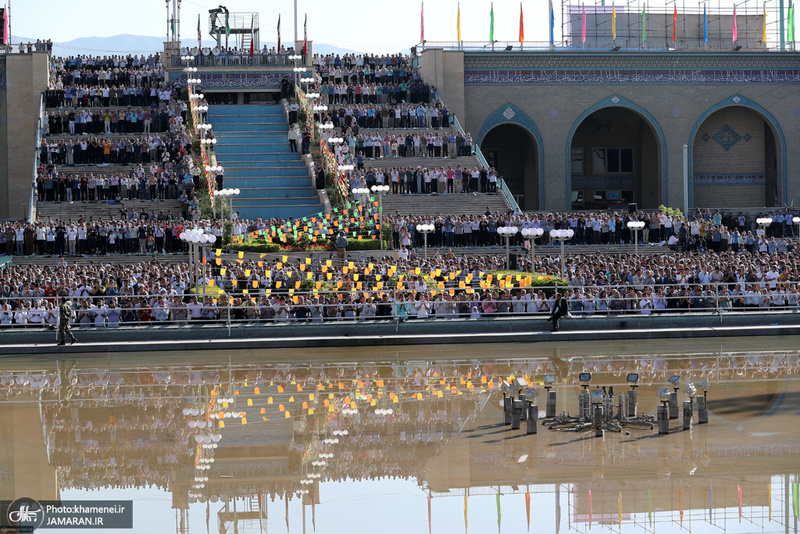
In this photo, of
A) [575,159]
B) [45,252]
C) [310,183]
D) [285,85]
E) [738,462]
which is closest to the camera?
[738,462]

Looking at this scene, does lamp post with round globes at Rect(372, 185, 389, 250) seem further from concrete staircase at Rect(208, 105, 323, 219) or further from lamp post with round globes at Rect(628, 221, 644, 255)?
lamp post with round globes at Rect(628, 221, 644, 255)

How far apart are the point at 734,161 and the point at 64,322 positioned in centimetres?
3290

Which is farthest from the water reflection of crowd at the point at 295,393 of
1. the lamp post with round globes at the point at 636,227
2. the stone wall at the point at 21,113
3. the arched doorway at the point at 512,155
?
the arched doorway at the point at 512,155

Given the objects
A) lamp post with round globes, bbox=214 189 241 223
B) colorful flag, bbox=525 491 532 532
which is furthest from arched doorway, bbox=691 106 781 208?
colorful flag, bbox=525 491 532 532

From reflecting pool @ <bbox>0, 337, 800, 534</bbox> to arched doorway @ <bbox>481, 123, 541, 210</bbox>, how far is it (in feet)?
88.8

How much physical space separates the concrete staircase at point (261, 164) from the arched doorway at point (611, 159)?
1369 centimetres

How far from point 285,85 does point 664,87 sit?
586 inches

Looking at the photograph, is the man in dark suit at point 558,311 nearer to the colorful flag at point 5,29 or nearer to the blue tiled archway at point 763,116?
the blue tiled archway at point 763,116

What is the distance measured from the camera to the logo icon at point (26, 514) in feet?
33.4

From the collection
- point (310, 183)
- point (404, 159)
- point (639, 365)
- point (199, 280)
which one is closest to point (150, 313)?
point (199, 280)

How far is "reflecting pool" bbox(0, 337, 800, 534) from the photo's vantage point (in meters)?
10.6

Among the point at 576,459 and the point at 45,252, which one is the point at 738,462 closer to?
the point at 576,459

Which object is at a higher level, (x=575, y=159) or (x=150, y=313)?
(x=575, y=159)

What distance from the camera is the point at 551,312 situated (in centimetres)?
2127
